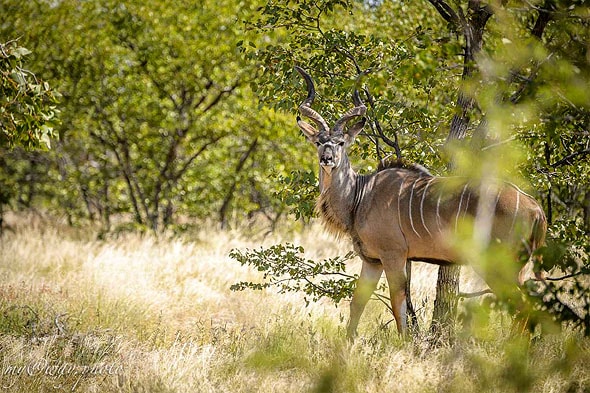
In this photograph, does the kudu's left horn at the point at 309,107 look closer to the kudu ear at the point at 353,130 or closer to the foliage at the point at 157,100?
the kudu ear at the point at 353,130

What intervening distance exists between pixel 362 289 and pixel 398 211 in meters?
0.68

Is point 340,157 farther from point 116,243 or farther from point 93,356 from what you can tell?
point 116,243

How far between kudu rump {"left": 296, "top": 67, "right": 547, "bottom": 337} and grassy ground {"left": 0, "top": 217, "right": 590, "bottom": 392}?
0.52m

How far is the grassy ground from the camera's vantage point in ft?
13.6

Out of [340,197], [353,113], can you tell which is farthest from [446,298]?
[353,113]

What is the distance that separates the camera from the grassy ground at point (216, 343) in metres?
4.16

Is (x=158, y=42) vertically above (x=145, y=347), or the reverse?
(x=158, y=42)

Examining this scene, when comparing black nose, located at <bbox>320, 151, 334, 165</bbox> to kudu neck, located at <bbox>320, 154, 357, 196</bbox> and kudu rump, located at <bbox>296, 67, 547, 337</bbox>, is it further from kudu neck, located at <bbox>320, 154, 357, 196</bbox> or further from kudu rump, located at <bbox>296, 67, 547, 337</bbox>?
kudu neck, located at <bbox>320, 154, 357, 196</bbox>

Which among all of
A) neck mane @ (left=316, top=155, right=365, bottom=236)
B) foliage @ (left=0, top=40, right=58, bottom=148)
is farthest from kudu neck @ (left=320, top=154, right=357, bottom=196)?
foliage @ (left=0, top=40, right=58, bottom=148)

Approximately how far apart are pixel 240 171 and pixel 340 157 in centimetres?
621

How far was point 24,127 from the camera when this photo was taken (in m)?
5.31

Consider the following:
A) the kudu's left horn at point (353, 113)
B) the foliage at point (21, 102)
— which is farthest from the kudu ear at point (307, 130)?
the foliage at point (21, 102)

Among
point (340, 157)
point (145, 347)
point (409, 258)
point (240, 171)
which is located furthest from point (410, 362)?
point (240, 171)

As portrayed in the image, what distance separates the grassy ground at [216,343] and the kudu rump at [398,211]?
1.71 feet
